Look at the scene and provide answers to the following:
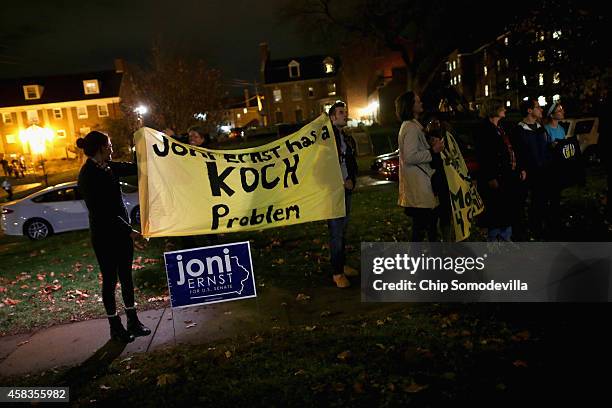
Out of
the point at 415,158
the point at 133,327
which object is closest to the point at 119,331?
the point at 133,327

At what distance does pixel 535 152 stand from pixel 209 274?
4.87 metres

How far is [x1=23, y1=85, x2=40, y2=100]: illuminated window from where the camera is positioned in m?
52.2

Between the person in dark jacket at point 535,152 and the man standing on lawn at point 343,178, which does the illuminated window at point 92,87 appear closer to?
the man standing on lawn at point 343,178

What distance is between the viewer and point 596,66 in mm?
7492

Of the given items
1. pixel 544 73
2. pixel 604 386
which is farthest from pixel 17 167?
pixel 604 386

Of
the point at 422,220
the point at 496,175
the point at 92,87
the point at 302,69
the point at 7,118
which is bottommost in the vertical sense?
the point at 422,220

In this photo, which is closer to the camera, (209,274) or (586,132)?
(209,274)

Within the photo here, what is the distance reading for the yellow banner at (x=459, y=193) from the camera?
555 centimetres

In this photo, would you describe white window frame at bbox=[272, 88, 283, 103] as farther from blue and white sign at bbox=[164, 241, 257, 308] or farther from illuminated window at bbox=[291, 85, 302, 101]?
blue and white sign at bbox=[164, 241, 257, 308]

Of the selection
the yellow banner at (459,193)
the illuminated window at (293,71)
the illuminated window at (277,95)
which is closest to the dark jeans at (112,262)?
the yellow banner at (459,193)

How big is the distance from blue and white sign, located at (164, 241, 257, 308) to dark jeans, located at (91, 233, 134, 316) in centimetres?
50

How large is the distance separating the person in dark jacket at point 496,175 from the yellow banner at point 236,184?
1.83m

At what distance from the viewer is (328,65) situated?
66438 millimetres

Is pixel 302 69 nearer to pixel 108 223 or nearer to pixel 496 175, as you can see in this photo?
pixel 496 175
